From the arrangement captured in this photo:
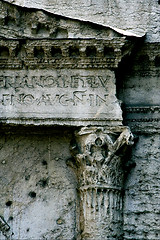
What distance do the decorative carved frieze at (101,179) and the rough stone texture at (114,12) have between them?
6.15ft

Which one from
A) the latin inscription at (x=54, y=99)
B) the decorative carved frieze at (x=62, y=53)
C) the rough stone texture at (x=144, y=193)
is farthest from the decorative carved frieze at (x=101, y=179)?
the decorative carved frieze at (x=62, y=53)

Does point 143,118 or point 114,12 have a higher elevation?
point 114,12

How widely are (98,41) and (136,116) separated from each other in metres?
1.25

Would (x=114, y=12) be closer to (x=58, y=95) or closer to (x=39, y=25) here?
(x=39, y=25)

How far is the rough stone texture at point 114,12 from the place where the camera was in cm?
1034

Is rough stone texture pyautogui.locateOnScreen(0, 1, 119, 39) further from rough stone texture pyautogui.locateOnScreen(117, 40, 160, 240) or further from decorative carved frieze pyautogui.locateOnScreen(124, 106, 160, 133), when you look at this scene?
decorative carved frieze pyautogui.locateOnScreen(124, 106, 160, 133)

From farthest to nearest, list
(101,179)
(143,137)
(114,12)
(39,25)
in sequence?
(114,12) < (143,137) < (39,25) < (101,179)

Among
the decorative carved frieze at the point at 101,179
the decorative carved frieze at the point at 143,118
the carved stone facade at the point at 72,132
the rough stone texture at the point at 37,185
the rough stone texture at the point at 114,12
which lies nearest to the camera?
the decorative carved frieze at the point at 101,179

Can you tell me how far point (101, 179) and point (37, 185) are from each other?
101cm

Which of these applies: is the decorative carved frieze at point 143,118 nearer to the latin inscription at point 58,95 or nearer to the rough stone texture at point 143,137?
the rough stone texture at point 143,137

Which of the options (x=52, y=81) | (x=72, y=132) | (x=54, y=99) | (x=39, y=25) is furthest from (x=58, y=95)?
(x=39, y=25)

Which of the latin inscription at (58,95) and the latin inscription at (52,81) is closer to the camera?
the latin inscription at (58,95)

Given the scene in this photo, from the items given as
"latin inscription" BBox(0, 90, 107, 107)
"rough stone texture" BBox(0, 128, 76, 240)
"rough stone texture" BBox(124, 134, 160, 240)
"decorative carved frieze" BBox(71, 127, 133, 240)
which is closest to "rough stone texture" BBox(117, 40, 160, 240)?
"rough stone texture" BBox(124, 134, 160, 240)

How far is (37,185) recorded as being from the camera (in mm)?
9617
